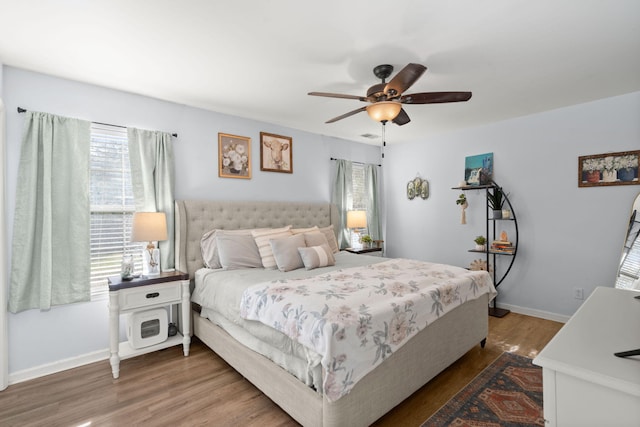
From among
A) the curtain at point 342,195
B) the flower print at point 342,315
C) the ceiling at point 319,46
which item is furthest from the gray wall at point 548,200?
the flower print at point 342,315

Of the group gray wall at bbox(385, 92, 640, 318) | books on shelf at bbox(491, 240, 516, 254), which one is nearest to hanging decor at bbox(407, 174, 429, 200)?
gray wall at bbox(385, 92, 640, 318)

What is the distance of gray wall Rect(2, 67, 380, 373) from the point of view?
8.59ft

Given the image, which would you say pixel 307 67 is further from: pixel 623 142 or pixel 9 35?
pixel 623 142

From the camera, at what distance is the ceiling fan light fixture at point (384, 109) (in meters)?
2.38

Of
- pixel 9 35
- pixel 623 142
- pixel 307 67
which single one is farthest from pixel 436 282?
pixel 9 35

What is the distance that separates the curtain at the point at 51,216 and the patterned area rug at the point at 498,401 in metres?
3.14

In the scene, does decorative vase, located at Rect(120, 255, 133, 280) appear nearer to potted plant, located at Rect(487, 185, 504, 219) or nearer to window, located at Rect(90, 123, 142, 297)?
window, located at Rect(90, 123, 142, 297)

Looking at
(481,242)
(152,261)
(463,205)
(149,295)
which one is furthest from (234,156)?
(481,242)

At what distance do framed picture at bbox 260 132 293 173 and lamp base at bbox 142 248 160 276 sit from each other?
1.70m

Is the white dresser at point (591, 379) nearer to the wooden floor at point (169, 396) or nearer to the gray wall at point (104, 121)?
the wooden floor at point (169, 396)

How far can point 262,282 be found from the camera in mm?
2580

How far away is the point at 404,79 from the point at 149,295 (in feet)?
9.07

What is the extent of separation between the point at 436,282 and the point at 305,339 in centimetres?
130

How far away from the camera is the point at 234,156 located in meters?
3.91
